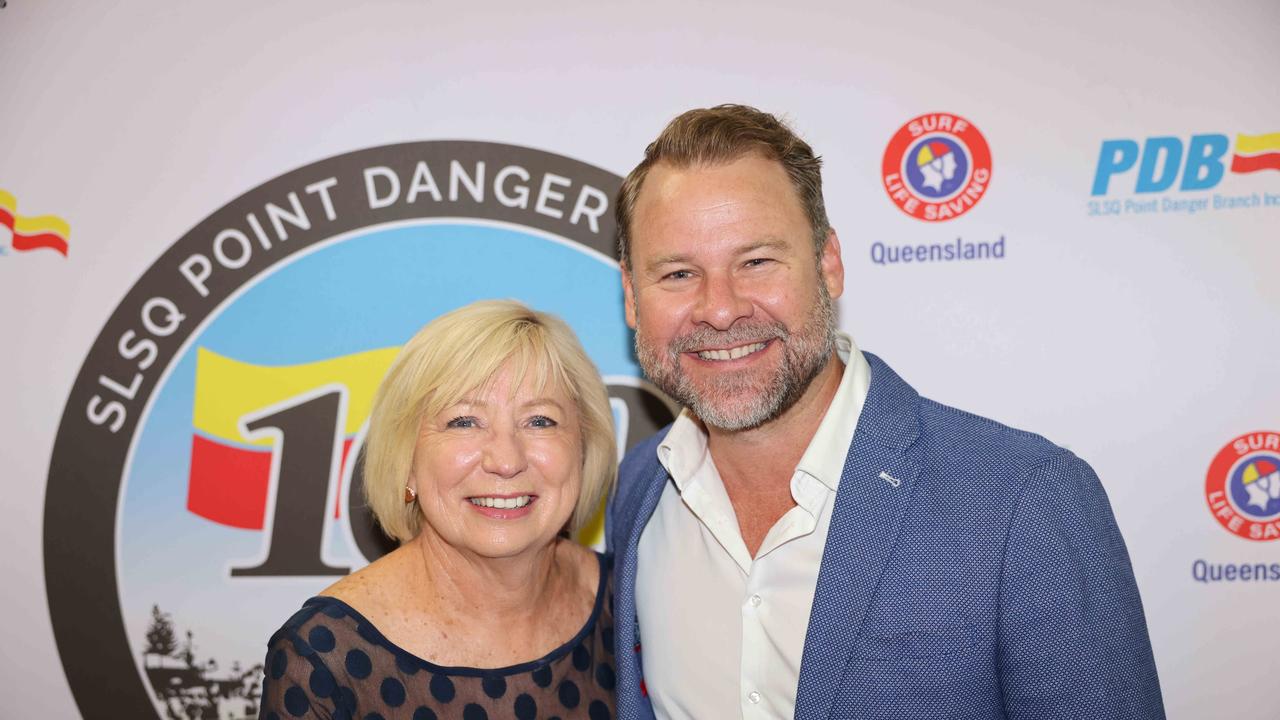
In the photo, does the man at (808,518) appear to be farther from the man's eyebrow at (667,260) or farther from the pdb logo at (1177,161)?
the pdb logo at (1177,161)

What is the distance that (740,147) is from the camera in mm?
1863

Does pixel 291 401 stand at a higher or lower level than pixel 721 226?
lower

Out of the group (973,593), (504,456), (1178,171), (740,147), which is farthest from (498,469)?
(1178,171)

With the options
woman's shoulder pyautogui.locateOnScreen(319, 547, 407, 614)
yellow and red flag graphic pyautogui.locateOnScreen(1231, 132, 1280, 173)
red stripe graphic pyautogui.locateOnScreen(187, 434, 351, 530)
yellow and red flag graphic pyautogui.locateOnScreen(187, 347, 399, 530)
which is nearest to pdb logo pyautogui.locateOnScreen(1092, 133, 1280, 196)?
yellow and red flag graphic pyautogui.locateOnScreen(1231, 132, 1280, 173)

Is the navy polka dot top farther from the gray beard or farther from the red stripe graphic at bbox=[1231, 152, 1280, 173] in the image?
the red stripe graphic at bbox=[1231, 152, 1280, 173]

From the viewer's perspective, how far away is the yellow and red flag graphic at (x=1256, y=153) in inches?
94.3

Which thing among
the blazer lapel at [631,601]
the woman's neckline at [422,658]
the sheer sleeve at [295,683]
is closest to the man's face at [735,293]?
the blazer lapel at [631,601]

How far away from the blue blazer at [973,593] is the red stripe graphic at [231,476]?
5.47 ft

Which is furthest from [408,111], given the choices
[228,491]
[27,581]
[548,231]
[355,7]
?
[27,581]

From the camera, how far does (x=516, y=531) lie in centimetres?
197

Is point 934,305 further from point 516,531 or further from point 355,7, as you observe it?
point 355,7

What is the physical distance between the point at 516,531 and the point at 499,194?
1132 mm

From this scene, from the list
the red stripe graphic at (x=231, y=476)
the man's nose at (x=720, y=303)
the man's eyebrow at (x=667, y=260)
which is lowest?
the red stripe graphic at (x=231, y=476)

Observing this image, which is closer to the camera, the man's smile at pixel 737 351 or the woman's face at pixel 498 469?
the man's smile at pixel 737 351
